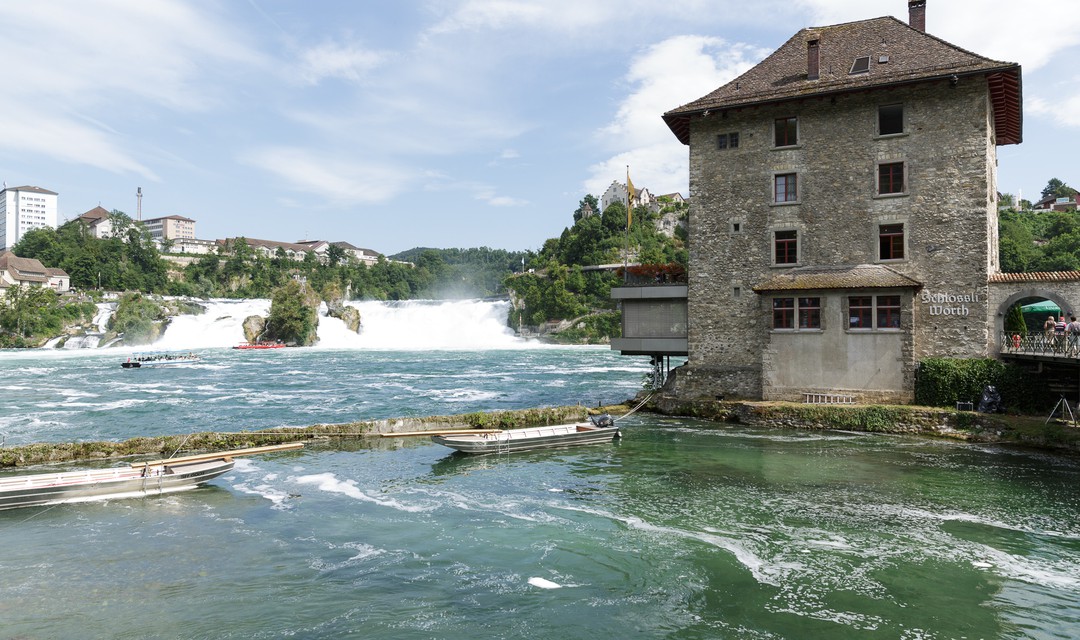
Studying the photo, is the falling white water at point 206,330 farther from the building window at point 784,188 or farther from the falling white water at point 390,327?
the building window at point 784,188

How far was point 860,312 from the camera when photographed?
25234 mm

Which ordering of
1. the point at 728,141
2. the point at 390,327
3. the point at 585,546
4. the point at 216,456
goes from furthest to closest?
the point at 390,327
the point at 728,141
the point at 216,456
the point at 585,546

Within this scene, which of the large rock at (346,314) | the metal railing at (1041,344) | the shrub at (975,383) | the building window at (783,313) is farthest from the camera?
the large rock at (346,314)

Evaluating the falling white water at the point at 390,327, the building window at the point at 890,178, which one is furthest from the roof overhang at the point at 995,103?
the falling white water at the point at 390,327

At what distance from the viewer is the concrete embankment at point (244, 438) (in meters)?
20.9

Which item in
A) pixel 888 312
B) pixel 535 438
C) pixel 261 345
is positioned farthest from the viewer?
pixel 261 345

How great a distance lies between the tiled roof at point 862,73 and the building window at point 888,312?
7884 mm

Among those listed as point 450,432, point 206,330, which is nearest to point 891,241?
point 450,432

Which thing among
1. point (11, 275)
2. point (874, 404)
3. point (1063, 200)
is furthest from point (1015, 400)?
point (11, 275)

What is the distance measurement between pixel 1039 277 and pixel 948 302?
284 centimetres

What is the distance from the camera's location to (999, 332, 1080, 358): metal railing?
20.8 m

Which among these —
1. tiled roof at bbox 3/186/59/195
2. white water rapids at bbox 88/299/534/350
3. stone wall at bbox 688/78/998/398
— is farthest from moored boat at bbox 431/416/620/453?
tiled roof at bbox 3/186/59/195

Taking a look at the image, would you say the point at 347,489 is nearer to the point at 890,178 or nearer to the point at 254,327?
the point at 890,178

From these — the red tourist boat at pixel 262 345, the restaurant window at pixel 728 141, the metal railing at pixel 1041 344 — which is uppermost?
the restaurant window at pixel 728 141
